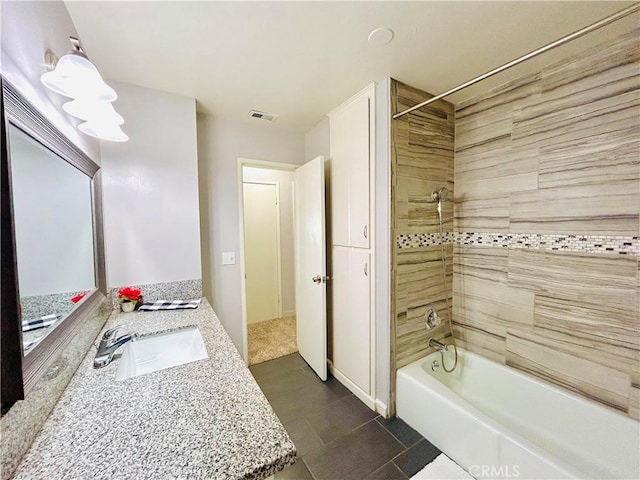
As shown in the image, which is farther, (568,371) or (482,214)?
(482,214)

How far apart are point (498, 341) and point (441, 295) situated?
499 millimetres

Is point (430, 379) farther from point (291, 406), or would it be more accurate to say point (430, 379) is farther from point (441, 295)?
point (291, 406)

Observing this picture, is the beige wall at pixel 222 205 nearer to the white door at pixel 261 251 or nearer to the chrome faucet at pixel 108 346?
the chrome faucet at pixel 108 346

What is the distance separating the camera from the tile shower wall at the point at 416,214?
181cm

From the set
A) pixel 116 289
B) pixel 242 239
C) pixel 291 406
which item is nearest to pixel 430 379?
pixel 291 406

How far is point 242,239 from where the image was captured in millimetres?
2396

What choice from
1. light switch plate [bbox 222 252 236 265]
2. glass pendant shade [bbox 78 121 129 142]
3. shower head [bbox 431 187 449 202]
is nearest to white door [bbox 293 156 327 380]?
light switch plate [bbox 222 252 236 265]

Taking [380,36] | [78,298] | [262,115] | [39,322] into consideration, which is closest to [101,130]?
[78,298]

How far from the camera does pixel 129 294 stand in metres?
1.69

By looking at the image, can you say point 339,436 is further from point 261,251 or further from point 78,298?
point 261,251

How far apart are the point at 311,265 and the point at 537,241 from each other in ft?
5.77

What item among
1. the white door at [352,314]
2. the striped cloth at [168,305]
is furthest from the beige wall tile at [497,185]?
the striped cloth at [168,305]

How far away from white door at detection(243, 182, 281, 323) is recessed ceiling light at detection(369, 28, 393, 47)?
101 inches

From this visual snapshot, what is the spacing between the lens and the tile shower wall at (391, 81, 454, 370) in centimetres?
181
